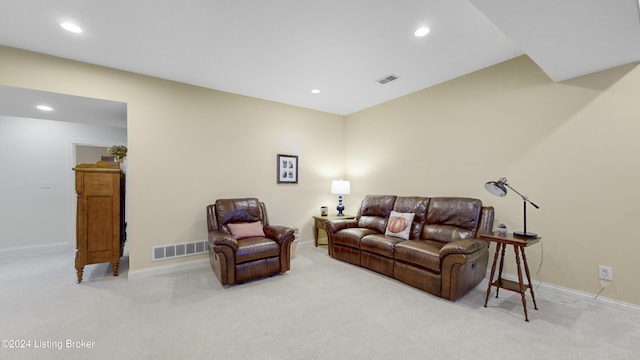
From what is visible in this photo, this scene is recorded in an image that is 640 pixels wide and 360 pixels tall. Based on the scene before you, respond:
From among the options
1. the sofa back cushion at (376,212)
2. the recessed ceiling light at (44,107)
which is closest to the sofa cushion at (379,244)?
the sofa back cushion at (376,212)

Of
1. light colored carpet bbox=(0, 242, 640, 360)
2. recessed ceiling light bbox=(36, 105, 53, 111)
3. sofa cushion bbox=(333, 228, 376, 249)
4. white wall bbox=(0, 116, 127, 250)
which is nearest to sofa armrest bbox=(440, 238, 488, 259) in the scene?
light colored carpet bbox=(0, 242, 640, 360)

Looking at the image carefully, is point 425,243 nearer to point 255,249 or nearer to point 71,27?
point 255,249

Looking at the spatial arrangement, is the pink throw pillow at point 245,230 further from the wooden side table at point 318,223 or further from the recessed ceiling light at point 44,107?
the recessed ceiling light at point 44,107

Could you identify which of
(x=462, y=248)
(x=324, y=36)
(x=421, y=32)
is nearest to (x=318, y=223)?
(x=462, y=248)

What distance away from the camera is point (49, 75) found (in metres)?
2.88

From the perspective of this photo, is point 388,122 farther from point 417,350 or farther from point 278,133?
point 417,350

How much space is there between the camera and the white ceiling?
1906 mm

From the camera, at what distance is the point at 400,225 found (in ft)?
11.5

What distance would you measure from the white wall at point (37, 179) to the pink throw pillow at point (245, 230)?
11.7ft

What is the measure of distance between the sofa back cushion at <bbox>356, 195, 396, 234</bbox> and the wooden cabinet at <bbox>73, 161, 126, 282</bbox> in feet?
11.3

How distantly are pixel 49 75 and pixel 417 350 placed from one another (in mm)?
4652

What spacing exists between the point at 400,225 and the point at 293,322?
1992mm

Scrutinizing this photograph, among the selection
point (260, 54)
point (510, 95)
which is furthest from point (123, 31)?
point (510, 95)

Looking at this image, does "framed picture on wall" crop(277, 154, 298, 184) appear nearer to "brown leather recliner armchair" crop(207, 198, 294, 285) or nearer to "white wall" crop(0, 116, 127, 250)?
"brown leather recliner armchair" crop(207, 198, 294, 285)
